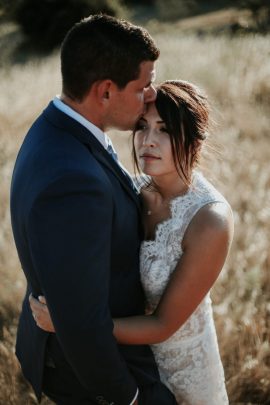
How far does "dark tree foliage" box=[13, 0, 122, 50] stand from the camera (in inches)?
945

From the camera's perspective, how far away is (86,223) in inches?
75.9

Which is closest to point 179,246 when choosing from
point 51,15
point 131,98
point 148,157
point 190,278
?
point 190,278

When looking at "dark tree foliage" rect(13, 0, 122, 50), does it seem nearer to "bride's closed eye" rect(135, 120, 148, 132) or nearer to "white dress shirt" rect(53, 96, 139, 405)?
"bride's closed eye" rect(135, 120, 148, 132)

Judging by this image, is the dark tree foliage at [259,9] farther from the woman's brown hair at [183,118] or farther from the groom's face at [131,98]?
the groom's face at [131,98]

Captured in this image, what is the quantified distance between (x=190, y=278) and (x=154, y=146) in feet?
2.02

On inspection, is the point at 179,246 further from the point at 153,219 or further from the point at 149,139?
the point at 149,139

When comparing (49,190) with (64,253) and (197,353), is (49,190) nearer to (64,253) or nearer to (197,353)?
(64,253)

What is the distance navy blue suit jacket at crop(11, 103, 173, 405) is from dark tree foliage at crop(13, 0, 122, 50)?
882 inches

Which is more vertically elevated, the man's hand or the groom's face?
the groom's face

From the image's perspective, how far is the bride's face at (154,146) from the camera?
8.23 feet

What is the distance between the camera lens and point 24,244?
86.3 inches

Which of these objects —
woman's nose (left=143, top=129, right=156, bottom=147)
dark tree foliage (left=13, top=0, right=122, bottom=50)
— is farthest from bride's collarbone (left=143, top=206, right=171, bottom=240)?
dark tree foliage (left=13, top=0, right=122, bottom=50)

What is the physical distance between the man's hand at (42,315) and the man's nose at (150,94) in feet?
3.13

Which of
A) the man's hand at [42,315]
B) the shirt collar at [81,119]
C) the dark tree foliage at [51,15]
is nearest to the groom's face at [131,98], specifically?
the shirt collar at [81,119]
